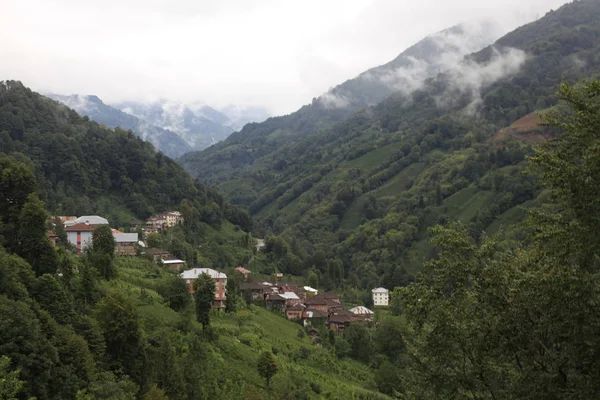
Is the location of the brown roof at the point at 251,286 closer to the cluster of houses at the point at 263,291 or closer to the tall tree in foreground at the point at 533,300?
the cluster of houses at the point at 263,291

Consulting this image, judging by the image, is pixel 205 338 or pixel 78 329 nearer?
pixel 78 329

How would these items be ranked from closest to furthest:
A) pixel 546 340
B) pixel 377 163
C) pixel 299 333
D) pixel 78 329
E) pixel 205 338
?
pixel 546 340 → pixel 78 329 → pixel 205 338 → pixel 299 333 → pixel 377 163

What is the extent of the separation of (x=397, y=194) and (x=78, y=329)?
141233 mm

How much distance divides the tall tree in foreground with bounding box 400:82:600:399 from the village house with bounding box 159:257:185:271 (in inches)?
2003

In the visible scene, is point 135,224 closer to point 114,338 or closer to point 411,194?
point 114,338

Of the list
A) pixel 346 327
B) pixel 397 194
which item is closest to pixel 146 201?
pixel 346 327

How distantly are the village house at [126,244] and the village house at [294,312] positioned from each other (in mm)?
19644

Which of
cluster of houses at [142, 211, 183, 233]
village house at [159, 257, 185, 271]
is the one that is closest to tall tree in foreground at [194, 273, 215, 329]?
village house at [159, 257, 185, 271]

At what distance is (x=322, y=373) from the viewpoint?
47.4m

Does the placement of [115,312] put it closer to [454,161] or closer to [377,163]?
[454,161]

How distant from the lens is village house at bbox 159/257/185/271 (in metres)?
62.9

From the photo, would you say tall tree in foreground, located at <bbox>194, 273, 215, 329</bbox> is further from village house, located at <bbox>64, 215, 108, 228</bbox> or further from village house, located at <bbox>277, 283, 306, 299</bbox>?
village house, located at <bbox>277, 283, 306, 299</bbox>

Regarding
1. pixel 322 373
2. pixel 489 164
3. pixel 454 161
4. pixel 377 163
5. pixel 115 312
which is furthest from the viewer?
pixel 377 163

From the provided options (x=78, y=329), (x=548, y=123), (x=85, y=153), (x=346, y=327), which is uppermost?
(x=85, y=153)
